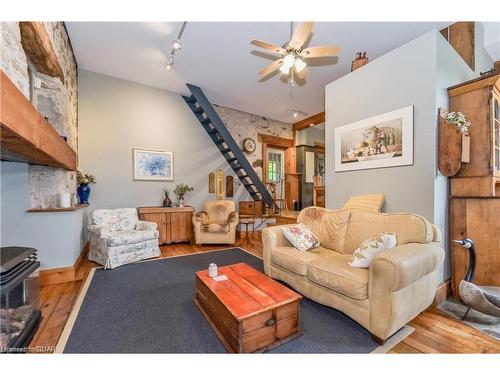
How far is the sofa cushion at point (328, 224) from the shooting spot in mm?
2559

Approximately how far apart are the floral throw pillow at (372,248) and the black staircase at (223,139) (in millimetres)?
3752

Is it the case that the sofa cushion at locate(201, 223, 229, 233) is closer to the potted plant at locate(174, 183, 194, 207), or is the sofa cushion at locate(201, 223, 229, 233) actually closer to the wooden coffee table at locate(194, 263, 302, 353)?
the potted plant at locate(174, 183, 194, 207)

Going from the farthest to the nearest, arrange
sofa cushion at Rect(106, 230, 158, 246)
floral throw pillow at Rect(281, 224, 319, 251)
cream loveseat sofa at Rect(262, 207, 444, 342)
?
1. sofa cushion at Rect(106, 230, 158, 246)
2. floral throw pillow at Rect(281, 224, 319, 251)
3. cream loveseat sofa at Rect(262, 207, 444, 342)

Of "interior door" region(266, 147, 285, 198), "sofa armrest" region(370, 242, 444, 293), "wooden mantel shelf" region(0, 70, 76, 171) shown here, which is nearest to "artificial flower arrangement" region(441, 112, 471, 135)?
"sofa armrest" region(370, 242, 444, 293)

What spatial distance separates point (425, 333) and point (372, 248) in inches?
29.3

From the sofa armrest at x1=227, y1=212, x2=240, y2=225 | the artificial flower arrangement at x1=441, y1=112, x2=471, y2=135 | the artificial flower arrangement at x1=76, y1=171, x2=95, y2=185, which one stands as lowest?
the sofa armrest at x1=227, y1=212, x2=240, y2=225

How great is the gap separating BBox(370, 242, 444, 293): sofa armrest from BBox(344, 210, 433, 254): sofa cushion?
0.17 meters

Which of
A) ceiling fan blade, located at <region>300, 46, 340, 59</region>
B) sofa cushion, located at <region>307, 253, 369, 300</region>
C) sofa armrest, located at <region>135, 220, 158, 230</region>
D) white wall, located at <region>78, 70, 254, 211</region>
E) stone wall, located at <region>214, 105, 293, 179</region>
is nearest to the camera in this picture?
sofa cushion, located at <region>307, 253, 369, 300</region>

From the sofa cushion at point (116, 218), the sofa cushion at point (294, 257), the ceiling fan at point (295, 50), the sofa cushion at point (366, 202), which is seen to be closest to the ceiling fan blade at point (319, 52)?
the ceiling fan at point (295, 50)

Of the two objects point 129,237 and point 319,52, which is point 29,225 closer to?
point 129,237

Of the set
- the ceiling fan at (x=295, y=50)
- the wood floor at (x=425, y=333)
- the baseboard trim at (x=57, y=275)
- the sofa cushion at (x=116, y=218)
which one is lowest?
the wood floor at (x=425, y=333)

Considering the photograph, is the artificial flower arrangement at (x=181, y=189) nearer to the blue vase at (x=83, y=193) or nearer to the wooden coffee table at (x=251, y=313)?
the blue vase at (x=83, y=193)

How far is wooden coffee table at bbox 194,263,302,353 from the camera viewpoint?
1423 millimetres
